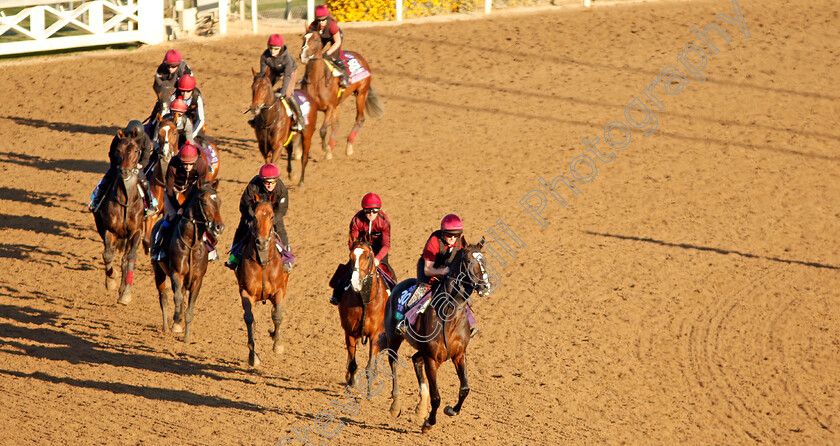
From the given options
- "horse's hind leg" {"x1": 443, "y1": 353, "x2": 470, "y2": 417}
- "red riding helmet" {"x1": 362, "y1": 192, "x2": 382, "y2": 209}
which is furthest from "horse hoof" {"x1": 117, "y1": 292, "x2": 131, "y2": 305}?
"horse's hind leg" {"x1": 443, "y1": 353, "x2": 470, "y2": 417}

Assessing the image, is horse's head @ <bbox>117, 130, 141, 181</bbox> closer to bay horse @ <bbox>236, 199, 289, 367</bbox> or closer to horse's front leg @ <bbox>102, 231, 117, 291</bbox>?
horse's front leg @ <bbox>102, 231, 117, 291</bbox>

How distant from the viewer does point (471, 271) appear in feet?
28.9

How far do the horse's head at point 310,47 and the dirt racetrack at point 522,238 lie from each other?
2290 millimetres

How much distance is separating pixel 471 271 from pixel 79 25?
1694 centimetres

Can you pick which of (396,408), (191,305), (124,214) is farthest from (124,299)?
(396,408)

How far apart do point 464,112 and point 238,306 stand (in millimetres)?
9053

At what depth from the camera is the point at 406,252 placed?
14.6 meters

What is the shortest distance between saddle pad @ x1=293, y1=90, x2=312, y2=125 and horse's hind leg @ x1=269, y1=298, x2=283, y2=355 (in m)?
5.98

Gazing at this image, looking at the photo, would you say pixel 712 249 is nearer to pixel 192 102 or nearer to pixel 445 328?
pixel 445 328

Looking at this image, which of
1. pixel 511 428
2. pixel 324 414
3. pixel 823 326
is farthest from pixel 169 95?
pixel 823 326

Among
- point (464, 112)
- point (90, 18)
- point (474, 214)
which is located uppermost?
point (90, 18)

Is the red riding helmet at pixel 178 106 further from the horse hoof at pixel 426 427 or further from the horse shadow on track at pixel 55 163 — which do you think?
the horse hoof at pixel 426 427

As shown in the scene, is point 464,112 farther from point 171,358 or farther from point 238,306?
point 171,358

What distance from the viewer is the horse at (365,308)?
9969mm
